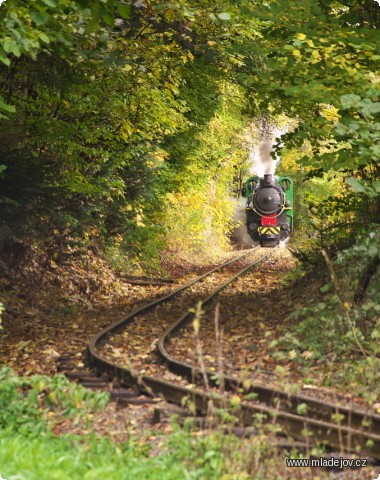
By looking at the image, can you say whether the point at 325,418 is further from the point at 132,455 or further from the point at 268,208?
the point at 268,208

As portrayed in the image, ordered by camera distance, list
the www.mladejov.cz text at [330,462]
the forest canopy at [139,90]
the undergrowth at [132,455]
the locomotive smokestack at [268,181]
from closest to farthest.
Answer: the undergrowth at [132,455], the www.mladejov.cz text at [330,462], the forest canopy at [139,90], the locomotive smokestack at [268,181]

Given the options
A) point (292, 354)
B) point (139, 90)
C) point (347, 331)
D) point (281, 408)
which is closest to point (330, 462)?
point (281, 408)

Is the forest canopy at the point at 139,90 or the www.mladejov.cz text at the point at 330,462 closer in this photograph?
the www.mladejov.cz text at the point at 330,462

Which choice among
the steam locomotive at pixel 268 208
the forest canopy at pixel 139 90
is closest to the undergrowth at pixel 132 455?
the forest canopy at pixel 139 90

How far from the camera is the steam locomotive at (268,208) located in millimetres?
31797

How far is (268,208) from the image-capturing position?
3180cm

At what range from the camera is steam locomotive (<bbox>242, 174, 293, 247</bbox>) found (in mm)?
31797

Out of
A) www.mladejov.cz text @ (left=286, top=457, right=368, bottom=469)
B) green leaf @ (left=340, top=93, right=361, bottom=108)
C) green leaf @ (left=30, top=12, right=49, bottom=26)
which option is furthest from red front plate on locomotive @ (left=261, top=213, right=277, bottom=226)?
www.mladejov.cz text @ (left=286, top=457, right=368, bottom=469)

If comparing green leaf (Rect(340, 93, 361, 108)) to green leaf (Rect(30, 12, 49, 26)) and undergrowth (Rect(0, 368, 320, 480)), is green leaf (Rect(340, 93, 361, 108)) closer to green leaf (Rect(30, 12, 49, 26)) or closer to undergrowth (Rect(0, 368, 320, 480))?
green leaf (Rect(30, 12, 49, 26))

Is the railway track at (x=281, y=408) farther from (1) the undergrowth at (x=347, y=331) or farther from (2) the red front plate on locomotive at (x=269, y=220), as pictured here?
(2) the red front plate on locomotive at (x=269, y=220)

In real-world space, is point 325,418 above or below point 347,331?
below

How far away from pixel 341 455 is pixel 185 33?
7608mm

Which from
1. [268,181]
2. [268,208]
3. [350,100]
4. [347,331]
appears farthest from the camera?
[268,181]

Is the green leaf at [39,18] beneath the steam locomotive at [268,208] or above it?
beneath
